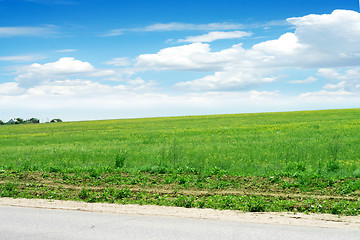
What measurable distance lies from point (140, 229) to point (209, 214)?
6.45ft

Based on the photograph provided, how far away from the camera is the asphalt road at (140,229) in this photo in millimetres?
6578

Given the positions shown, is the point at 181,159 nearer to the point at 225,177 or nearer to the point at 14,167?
the point at 225,177

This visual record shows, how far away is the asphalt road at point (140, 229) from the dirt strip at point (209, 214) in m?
0.36

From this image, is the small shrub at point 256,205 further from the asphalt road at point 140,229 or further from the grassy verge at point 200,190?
the asphalt road at point 140,229

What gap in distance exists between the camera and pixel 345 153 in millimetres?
17766

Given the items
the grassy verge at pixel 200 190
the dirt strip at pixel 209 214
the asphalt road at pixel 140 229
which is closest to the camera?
the asphalt road at pixel 140 229

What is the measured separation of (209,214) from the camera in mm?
8297

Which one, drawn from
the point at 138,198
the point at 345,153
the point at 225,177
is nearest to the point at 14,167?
the point at 138,198

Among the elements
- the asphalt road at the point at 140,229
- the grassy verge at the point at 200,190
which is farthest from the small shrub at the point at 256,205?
the asphalt road at the point at 140,229

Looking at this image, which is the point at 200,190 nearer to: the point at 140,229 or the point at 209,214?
the point at 209,214

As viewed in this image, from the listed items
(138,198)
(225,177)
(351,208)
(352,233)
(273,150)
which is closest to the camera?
(352,233)

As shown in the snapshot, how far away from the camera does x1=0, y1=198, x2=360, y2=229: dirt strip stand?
7535 mm

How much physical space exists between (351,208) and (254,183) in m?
3.50

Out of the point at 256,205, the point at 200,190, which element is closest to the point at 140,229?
the point at 256,205
